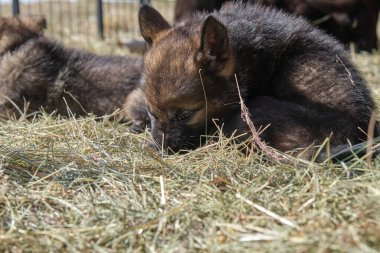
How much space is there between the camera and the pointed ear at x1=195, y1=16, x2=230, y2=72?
3.87 metres

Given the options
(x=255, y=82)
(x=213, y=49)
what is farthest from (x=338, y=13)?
(x=213, y=49)

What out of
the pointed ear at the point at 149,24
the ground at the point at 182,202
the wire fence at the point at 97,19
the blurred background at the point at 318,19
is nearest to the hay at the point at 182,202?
the ground at the point at 182,202

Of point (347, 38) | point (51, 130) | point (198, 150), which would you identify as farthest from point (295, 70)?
point (347, 38)

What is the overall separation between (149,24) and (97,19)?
6585 mm

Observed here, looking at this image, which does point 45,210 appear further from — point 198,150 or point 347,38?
point 347,38

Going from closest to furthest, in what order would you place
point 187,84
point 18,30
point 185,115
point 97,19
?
point 187,84
point 185,115
point 18,30
point 97,19

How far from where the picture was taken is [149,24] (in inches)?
177

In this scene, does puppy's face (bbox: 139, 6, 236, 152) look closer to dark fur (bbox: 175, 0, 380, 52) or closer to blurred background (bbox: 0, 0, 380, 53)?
blurred background (bbox: 0, 0, 380, 53)

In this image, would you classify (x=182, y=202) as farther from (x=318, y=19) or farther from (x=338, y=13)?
(x=338, y=13)

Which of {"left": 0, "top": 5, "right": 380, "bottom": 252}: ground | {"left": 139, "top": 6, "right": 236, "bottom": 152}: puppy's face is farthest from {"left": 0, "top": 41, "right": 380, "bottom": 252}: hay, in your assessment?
{"left": 139, "top": 6, "right": 236, "bottom": 152}: puppy's face

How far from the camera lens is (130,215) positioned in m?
2.84

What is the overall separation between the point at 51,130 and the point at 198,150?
4.45ft

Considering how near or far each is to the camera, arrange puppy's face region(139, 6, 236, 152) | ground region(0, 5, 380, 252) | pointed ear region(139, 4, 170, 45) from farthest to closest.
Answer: pointed ear region(139, 4, 170, 45) → puppy's face region(139, 6, 236, 152) → ground region(0, 5, 380, 252)

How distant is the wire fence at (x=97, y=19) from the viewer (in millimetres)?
11078
